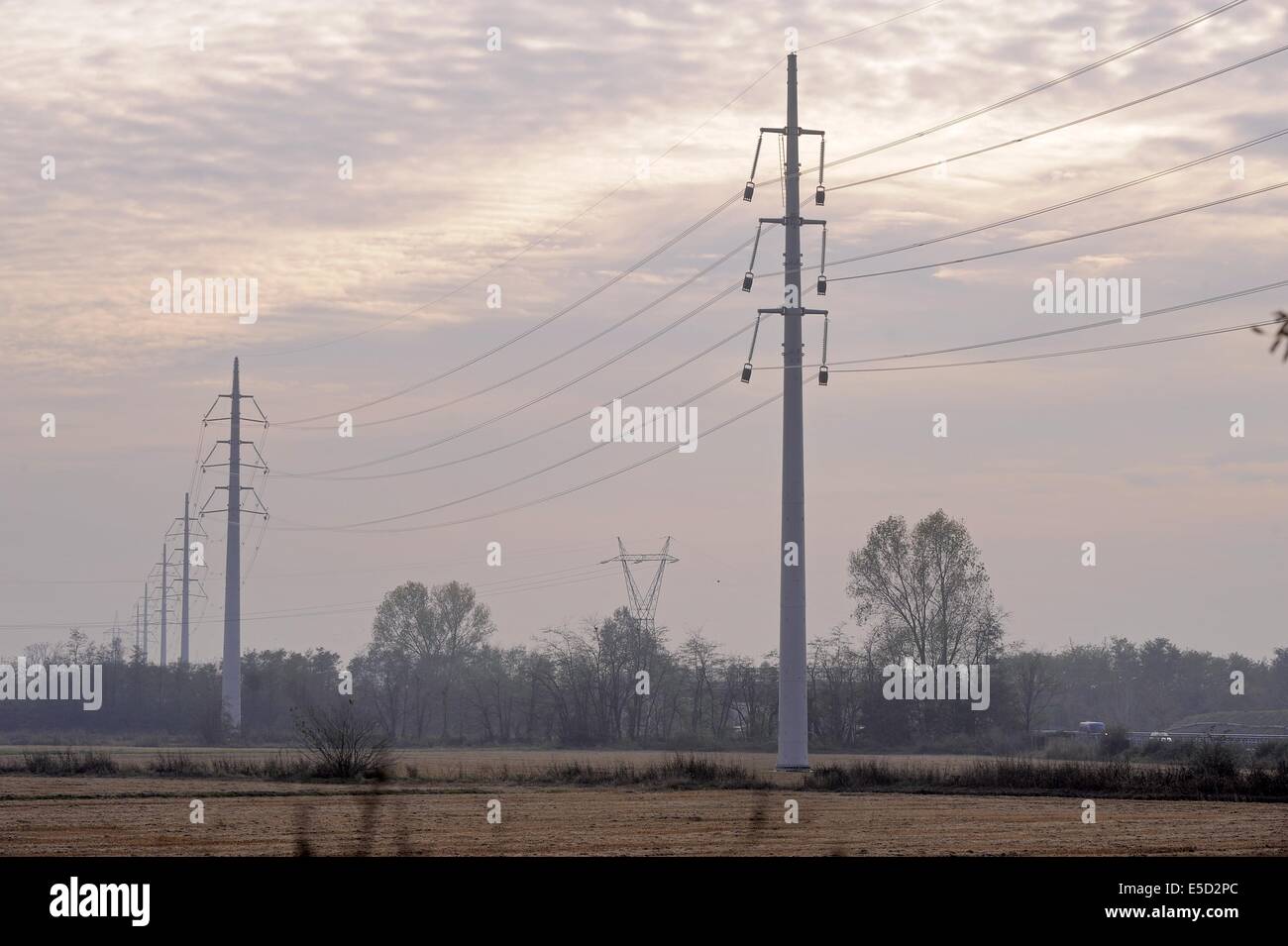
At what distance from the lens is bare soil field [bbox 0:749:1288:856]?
28500 mm

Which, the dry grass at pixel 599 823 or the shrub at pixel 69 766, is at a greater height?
the dry grass at pixel 599 823

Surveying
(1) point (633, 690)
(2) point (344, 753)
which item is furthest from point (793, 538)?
(1) point (633, 690)

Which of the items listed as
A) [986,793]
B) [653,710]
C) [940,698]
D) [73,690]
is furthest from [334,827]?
[73,690]

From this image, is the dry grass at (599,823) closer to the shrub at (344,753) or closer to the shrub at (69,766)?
the shrub at (344,753)

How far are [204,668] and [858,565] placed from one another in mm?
66443

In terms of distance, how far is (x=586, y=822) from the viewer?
35.2 m

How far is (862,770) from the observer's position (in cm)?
5350

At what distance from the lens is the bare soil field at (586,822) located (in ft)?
93.5

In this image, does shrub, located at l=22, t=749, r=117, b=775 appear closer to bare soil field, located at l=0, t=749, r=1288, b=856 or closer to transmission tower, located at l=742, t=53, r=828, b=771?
bare soil field, located at l=0, t=749, r=1288, b=856

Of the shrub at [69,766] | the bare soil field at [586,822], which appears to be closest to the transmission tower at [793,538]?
the bare soil field at [586,822]

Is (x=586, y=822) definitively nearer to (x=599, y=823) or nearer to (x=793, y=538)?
(x=599, y=823)
